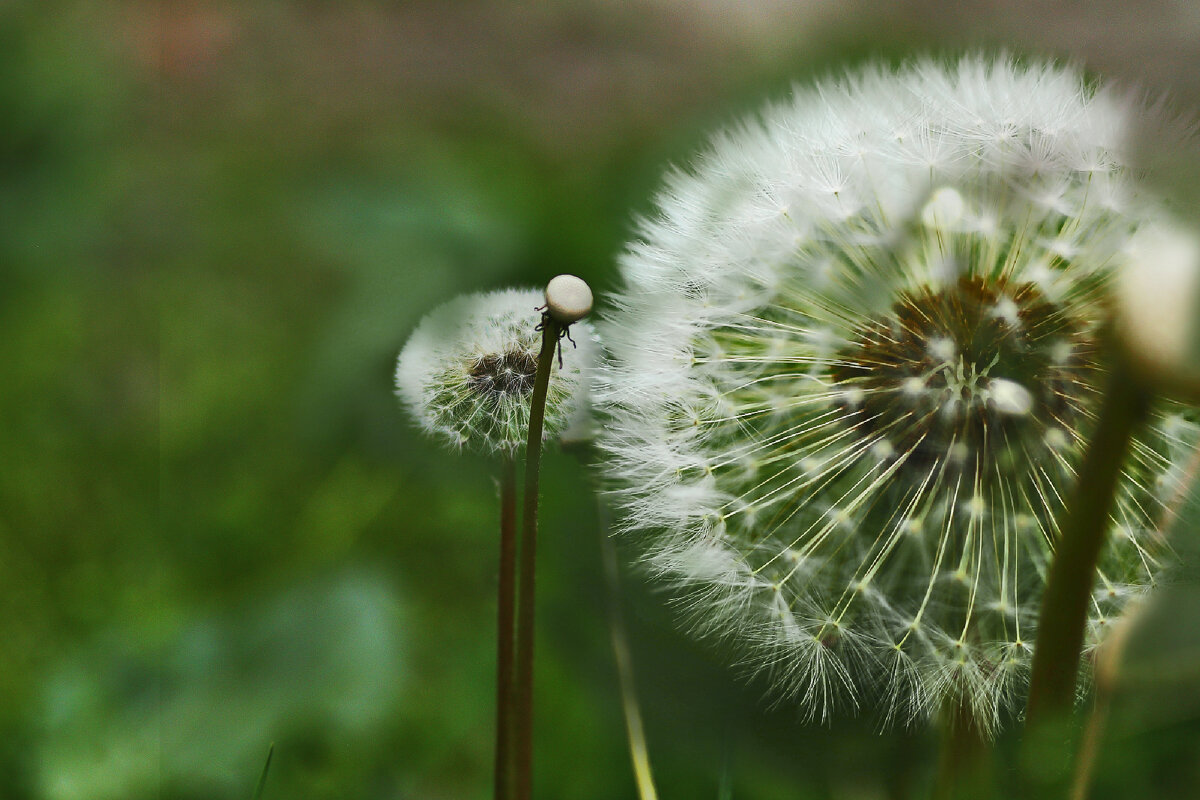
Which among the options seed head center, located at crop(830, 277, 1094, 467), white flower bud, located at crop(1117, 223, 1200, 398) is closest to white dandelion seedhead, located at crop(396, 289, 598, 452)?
seed head center, located at crop(830, 277, 1094, 467)

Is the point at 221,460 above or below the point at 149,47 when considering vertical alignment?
below

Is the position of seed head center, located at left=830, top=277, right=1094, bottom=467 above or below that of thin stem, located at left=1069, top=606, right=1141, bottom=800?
above

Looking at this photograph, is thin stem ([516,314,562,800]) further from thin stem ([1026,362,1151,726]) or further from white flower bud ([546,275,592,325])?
thin stem ([1026,362,1151,726])

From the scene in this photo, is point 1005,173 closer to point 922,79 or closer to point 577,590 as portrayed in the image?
point 922,79

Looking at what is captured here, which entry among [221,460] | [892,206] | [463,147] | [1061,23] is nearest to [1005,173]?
[892,206]

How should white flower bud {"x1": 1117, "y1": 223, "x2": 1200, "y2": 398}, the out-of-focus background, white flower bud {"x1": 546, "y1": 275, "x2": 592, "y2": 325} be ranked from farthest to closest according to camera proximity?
the out-of-focus background
white flower bud {"x1": 546, "y1": 275, "x2": 592, "y2": 325}
white flower bud {"x1": 1117, "y1": 223, "x2": 1200, "y2": 398}

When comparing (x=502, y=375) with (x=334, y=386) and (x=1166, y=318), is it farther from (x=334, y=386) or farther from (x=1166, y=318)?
(x=334, y=386)

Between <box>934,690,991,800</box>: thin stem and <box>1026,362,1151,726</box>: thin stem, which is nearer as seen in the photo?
<box>1026,362,1151,726</box>: thin stem
